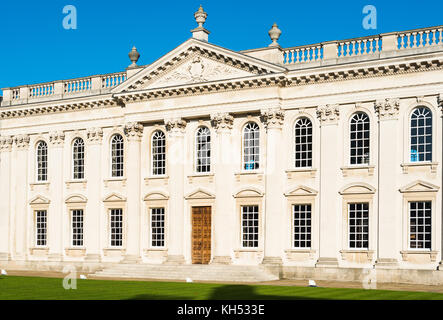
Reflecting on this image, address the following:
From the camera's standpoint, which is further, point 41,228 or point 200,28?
point 41,228

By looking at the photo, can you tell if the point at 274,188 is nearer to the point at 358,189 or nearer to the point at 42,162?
the point at 358,189

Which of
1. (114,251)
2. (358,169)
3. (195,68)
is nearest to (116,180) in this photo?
(114,251)

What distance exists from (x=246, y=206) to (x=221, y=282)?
592 cm

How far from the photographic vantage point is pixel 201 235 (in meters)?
42.2

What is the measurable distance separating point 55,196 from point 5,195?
15.0ft

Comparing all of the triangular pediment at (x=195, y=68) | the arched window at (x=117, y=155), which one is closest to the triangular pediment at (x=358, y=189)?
the triangular pediment at (x=195, y=68)

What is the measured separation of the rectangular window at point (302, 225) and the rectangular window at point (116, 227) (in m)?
11.7

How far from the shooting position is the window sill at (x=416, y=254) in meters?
35.3

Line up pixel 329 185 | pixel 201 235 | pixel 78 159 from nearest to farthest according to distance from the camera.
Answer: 1. pixel 329 185
2. pixel 201 235
3. pixel 78 159

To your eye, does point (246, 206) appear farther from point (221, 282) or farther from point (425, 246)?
point (425, 246)

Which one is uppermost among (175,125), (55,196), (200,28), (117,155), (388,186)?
(200,28)

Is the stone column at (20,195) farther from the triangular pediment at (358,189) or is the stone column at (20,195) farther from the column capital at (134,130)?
the triangular pediment at (358,189)

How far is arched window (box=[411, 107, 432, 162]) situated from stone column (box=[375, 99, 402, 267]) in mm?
768

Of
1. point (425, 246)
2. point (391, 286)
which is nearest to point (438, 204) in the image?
point (425, 246)
